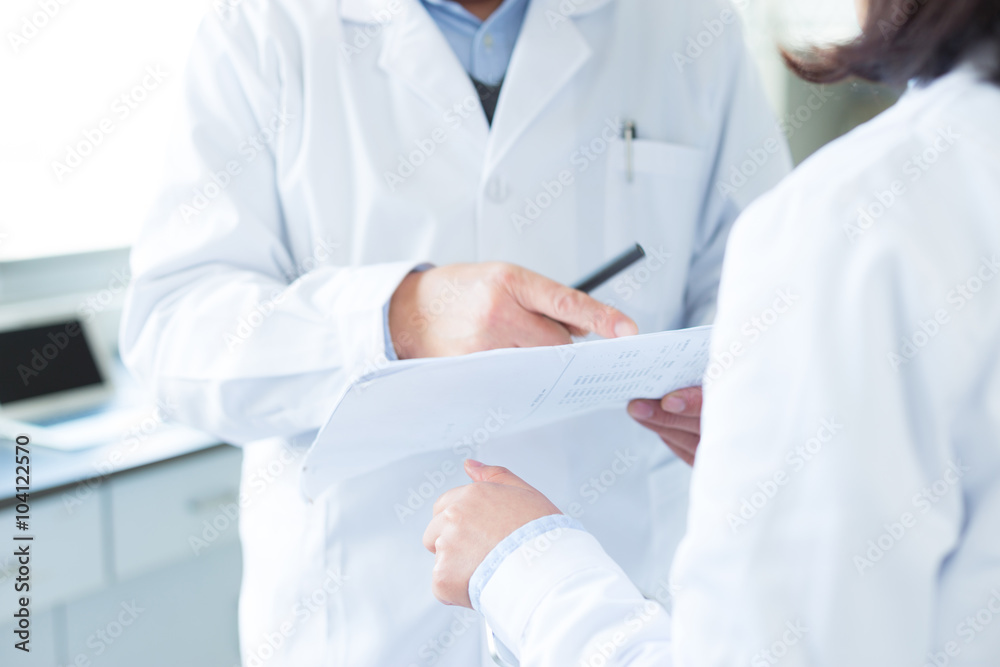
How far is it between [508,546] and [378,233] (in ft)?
1.48

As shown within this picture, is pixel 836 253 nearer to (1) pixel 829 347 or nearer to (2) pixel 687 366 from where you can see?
(1) pixel 829 347

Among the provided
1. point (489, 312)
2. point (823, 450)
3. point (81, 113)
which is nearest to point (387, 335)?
point (489, 312)

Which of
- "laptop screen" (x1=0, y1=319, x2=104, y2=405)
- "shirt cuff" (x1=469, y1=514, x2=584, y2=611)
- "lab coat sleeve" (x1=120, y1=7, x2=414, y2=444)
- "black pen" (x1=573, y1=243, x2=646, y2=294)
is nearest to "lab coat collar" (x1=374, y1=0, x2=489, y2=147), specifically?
"lab coat sleeve" (x1=120, y1=7, x2=414, y2=444)

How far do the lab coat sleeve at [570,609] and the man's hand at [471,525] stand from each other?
0.10ft

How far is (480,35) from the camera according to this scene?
37.2 inches

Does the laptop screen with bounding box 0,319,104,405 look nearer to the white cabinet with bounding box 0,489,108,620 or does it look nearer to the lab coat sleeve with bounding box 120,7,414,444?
the white cabinet with bounding box 0,489,108,620

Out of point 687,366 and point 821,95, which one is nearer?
point 687,366

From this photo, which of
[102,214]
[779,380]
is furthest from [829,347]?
[102,214]

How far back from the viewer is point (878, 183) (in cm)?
39

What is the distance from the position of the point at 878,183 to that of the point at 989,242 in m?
0.06

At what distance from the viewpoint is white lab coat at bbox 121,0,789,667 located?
813 mm

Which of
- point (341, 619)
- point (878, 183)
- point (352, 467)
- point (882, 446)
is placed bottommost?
point (341, 619)

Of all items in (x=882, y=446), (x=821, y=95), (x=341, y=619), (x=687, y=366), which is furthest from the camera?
(x=821, y=95)

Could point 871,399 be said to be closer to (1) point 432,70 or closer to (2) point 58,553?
(1) point 432,70
